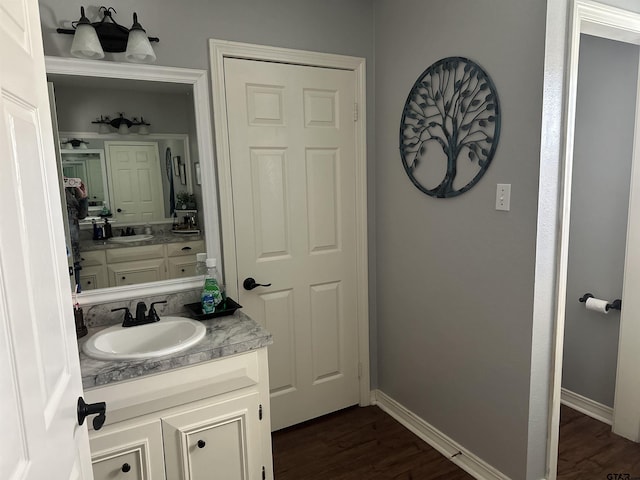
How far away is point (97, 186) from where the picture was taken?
186 cm

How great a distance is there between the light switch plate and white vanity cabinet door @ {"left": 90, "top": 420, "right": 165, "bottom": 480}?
1553 millimetres

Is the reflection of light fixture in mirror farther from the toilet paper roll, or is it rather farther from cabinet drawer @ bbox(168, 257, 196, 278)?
the toilet paper roll

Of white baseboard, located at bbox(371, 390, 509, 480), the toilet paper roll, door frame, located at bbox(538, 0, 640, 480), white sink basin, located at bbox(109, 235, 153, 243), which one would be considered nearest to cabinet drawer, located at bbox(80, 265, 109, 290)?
white sink basin, located at bbox(109, 235, 153, 243)

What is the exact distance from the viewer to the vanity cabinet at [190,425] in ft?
4.70

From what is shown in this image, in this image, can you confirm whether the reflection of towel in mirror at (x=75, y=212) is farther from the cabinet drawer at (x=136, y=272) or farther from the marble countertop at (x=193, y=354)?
the marble countertop at (x=193, y=354)

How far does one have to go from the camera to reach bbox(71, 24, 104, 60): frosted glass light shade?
165cm

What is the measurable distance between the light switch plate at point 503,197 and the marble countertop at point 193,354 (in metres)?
1.09

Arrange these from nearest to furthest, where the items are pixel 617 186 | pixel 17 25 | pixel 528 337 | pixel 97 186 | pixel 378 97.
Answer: pixel 17 25
pixel 528 337
pixel 97 186
pixel 617 186
pixel 378 97

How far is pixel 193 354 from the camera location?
5.04 feet

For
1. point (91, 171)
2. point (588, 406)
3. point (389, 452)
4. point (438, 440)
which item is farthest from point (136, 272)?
point (588, 406)

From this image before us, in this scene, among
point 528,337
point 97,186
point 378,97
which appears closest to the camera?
point 528,337

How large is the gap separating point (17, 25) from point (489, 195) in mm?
1673

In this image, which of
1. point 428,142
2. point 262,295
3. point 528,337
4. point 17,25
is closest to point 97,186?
point 262,295

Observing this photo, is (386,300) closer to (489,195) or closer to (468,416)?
(468,416)
